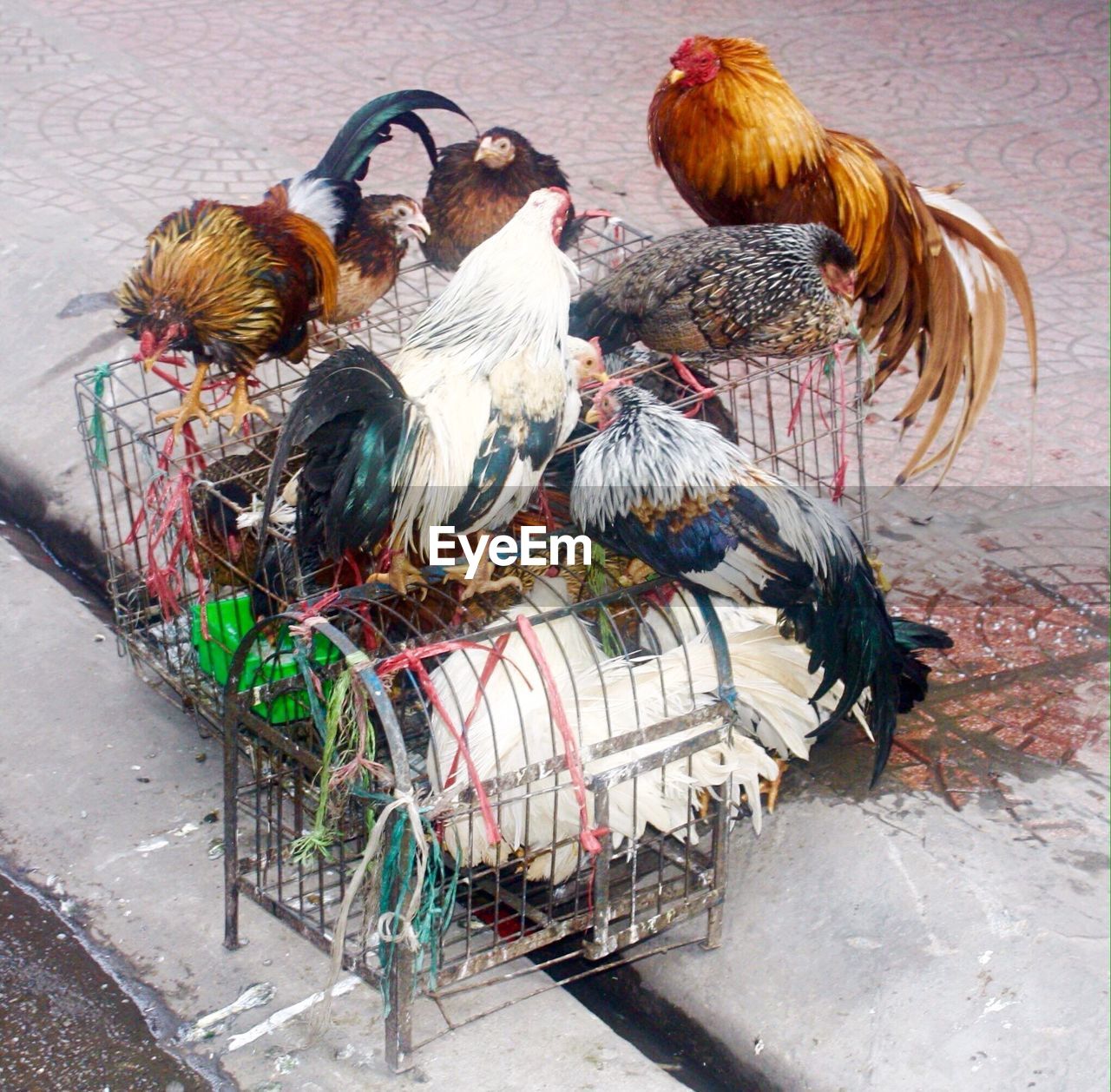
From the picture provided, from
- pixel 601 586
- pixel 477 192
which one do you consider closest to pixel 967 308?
pixel 477 192

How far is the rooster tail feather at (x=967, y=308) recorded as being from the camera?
4.66 metres

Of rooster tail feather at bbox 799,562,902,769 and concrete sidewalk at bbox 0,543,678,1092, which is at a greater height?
rooster tail feather at bbox 799,562,902,769

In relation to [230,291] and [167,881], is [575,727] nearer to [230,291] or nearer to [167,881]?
[167,881]

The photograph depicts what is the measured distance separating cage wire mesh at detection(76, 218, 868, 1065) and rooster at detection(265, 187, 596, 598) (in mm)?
199

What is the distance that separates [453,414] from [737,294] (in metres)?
0.88

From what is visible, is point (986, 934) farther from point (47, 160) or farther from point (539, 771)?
point (47, 160)

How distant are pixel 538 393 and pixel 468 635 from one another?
637 millimetres

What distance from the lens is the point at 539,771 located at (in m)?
3.06

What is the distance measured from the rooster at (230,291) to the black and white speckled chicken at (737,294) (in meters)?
0.82

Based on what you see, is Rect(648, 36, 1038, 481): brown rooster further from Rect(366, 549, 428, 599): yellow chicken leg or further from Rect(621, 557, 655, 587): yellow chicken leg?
Rect(366, 549, 428, 599): yellow chicken leg

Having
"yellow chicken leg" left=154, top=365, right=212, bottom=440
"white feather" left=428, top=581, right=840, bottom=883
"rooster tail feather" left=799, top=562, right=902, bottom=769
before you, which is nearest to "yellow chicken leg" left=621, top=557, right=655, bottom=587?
"white feather" left=428, top=581, right=840, bottom=883

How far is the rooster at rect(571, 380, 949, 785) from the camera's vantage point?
3.37m

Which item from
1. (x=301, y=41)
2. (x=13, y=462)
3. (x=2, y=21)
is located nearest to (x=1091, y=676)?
(x=13, y=462)

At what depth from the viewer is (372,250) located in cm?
447
